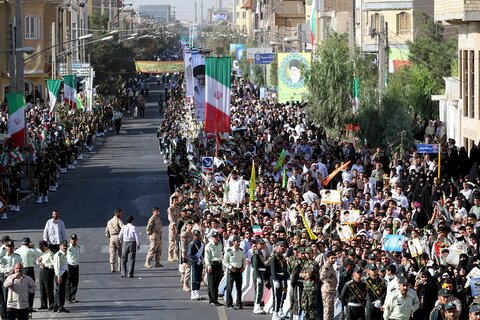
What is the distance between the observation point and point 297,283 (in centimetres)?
2259

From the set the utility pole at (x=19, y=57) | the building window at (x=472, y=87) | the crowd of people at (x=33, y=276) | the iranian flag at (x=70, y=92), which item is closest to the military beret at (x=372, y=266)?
the crowd of people at (x=33, y=276)

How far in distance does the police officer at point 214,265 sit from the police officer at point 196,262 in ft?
1.47

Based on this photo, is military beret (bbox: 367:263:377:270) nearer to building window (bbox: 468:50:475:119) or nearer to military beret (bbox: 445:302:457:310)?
military beret (bbox: 445:302:457:310)

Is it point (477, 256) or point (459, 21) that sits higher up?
point (459, 21)

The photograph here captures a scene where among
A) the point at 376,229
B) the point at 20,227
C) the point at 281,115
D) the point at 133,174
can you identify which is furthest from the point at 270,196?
the point at 281,115

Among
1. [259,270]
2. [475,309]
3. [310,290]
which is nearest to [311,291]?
[310,290]

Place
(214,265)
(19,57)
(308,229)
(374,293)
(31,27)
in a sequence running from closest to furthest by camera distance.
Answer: (374,293) < (214,265) < (308,229) < (19,57) < (31,27)

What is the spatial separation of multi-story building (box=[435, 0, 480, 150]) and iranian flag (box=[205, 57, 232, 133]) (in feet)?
26.6

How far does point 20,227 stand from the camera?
35.8 m

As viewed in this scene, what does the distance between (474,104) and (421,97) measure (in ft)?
57.6

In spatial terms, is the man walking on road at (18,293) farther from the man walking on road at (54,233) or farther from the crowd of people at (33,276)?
the man walking on road at (54,233)

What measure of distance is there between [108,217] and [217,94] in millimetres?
4323

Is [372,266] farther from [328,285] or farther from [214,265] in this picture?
[214,265]

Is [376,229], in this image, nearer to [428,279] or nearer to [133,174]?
[428,279]
